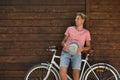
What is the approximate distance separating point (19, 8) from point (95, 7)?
177cm

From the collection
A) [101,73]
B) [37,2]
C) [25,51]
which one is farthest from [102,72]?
[37,2]

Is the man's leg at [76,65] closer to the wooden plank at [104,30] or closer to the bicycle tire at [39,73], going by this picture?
the bicycle tire at [39,73]

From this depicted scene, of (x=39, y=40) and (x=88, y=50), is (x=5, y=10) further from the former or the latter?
(x=88, y=50)

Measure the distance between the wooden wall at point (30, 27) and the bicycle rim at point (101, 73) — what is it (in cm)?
102

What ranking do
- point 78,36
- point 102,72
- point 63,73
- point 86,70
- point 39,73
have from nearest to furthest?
point 63,73
point 78,36
point 86,70
point 102,72
point 39,73

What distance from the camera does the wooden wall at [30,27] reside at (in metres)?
11.2

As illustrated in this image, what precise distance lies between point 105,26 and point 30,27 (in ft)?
5.72

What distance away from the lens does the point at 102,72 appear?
1112cm

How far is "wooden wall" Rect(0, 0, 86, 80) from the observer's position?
11164mm

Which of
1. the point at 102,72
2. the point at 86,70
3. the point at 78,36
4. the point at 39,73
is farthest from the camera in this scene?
the point at 39,73

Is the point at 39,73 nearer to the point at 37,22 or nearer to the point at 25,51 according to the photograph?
the point at 25,51

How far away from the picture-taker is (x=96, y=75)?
1101 centimetres

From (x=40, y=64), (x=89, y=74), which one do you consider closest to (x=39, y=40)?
(x=40, y=64)

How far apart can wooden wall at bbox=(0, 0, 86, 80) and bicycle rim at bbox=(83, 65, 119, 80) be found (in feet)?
3.33
